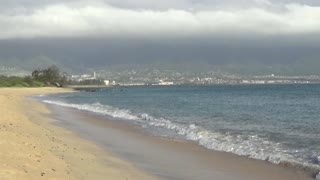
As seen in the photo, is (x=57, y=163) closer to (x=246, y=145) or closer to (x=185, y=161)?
(x=185, y=161)

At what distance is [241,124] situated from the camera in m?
28.8

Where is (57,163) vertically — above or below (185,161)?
above

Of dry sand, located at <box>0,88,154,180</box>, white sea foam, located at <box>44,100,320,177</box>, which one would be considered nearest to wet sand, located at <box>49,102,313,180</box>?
white sea foam, located at <box>44,100,320,177</box>

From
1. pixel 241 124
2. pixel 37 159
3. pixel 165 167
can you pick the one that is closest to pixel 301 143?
pixel 165 167

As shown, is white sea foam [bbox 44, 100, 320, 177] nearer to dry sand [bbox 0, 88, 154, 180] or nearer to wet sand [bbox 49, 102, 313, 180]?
wet sand [bbox 49, 102, 313, 180]

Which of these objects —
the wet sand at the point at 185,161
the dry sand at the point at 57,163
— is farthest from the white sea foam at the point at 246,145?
the dry sand at the point at 57,163

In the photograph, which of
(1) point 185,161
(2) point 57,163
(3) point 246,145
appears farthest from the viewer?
(3) point 246,145

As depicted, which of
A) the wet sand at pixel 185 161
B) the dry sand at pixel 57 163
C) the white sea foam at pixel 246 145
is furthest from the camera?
the white sea foam at pixel 246 145

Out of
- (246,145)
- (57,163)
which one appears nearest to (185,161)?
(246,145)

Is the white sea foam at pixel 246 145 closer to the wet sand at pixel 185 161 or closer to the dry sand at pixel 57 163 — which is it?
Result: the wet sand at pixel 185 161

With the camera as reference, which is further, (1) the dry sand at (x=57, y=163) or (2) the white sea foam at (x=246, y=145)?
(2) the white sea foam at (x=246, y=145)

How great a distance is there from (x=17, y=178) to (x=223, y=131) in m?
16.0

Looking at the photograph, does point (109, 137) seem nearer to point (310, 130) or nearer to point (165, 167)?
point (165, 167)

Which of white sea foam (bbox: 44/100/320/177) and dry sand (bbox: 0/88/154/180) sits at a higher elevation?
dry sand (bbox: 0/88/154/180)
